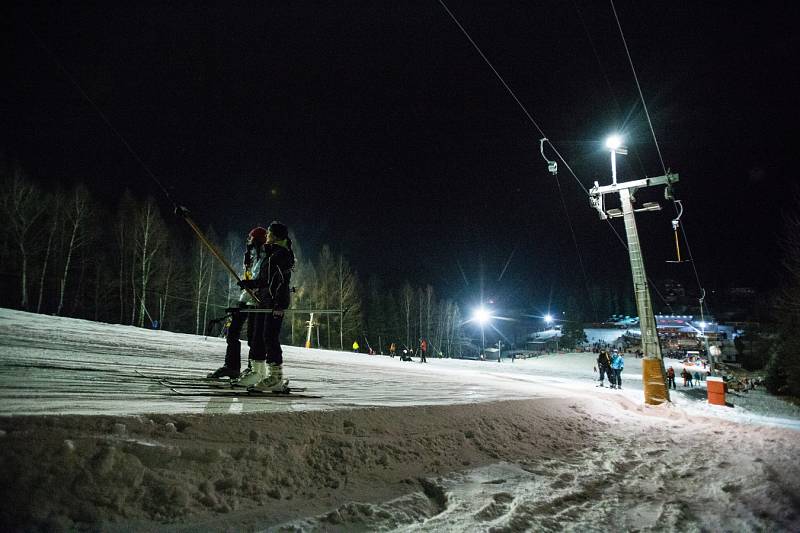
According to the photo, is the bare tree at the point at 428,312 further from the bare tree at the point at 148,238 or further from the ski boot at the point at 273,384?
the ski boot at the point at 273,384

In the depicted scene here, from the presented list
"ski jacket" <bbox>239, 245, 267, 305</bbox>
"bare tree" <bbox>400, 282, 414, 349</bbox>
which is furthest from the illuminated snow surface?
"bare tree" <bbox>400, 282, 414, 349</bbox>

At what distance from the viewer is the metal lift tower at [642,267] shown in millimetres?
9766

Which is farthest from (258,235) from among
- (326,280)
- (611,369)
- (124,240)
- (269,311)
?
(326,280)

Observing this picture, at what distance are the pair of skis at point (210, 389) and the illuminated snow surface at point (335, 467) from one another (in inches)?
7.5

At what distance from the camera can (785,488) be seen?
4008 millimetres

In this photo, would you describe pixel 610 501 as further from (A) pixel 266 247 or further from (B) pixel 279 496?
(A) pixel 266 247

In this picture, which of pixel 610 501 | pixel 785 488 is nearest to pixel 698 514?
pixel 610 501

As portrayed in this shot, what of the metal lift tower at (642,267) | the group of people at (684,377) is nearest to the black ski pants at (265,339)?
the metal lift tower at (642,267)

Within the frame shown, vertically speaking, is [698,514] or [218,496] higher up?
[218,496]

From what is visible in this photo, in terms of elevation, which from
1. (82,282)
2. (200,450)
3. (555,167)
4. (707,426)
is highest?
(555,167)

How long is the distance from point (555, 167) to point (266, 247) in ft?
34.7

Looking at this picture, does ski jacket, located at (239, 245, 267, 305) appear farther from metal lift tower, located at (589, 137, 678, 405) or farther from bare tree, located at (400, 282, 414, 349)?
bare tree, located at (400, 282, 414, 349)

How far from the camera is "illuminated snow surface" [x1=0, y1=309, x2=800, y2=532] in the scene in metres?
2.51

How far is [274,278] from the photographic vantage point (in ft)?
17.2
